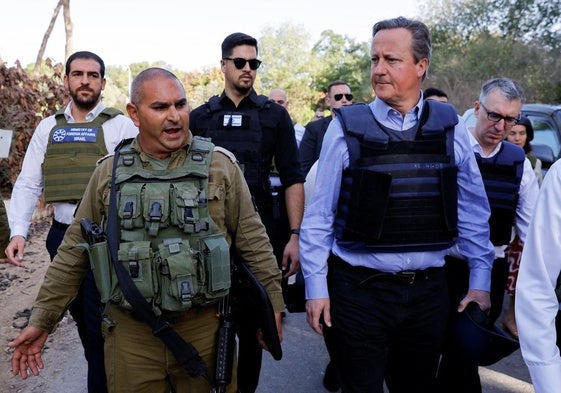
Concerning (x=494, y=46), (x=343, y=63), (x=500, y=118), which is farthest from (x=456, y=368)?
(x=343, y=63)

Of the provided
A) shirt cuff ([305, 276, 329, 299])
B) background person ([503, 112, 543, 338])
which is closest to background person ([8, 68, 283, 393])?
shirt cuff ([305, 276, 329, 299])

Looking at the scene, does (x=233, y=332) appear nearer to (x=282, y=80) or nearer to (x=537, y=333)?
(x=537, y=333)

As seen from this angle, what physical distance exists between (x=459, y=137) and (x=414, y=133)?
0.26 metres

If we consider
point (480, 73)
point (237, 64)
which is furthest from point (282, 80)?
point (237, 64)

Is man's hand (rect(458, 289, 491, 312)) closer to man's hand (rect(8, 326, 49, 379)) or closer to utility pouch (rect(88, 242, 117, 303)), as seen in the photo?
utility pouch (rect(88, 242, 117, 303))

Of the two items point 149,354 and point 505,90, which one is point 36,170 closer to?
point 149,354

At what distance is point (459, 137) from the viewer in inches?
103

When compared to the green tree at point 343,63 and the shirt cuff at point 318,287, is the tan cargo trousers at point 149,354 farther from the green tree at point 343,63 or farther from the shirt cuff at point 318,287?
the green tree at point 343,63

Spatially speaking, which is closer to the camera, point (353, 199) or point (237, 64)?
point (353, 199)

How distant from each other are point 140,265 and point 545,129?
20.0ft

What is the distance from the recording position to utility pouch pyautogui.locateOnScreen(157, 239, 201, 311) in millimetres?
2205

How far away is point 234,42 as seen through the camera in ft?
12.3

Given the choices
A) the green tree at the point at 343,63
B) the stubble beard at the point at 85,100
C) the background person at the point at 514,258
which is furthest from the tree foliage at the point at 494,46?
the stubble beard at the point at 85,100

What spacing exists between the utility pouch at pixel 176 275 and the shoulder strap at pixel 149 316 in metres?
0.07
